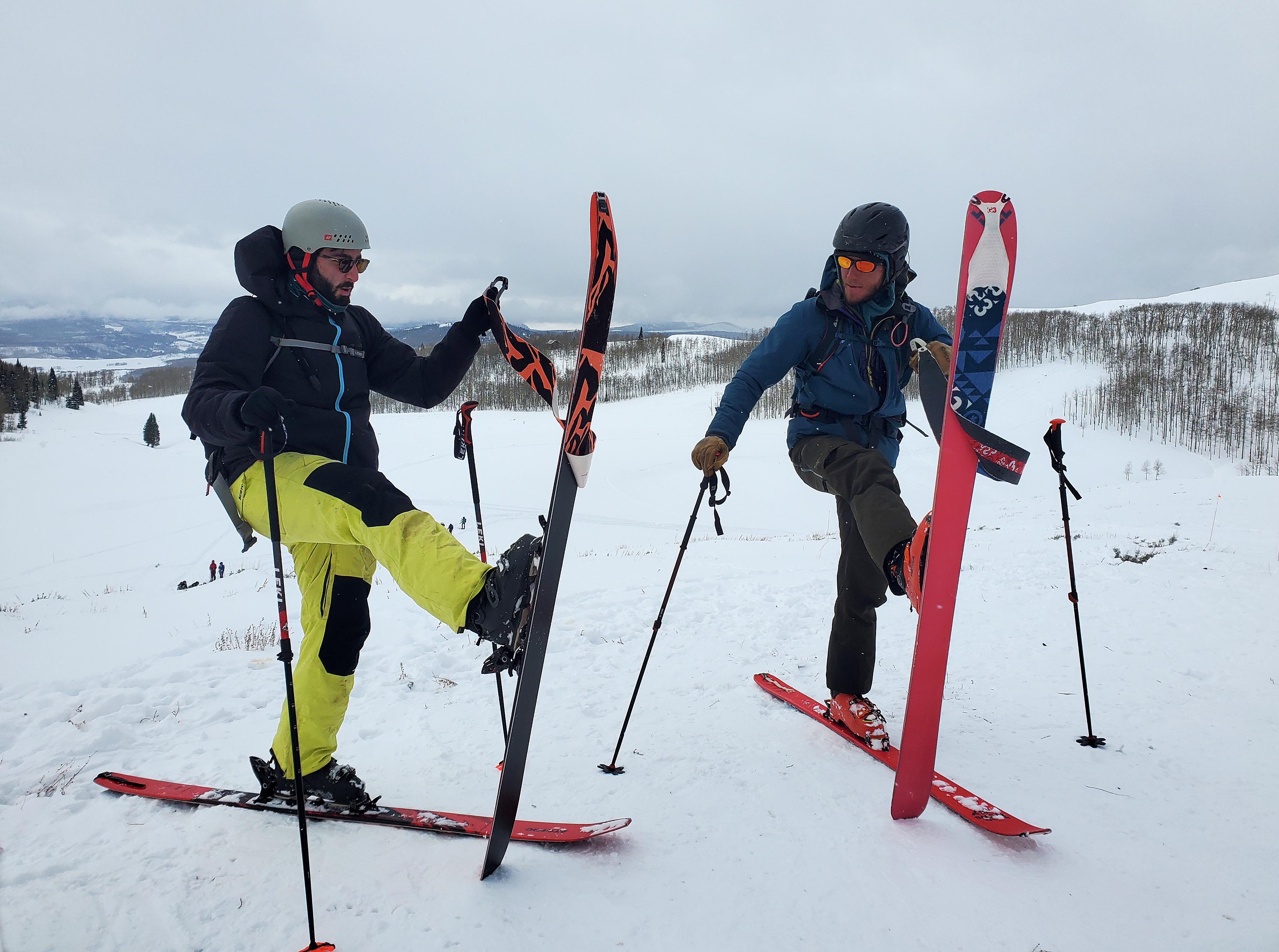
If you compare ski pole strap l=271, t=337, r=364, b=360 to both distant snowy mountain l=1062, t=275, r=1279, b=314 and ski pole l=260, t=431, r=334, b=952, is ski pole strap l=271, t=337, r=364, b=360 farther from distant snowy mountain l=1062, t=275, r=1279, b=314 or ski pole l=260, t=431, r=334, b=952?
distant snowy mountain l=1062, t=275, r=1279, b=314

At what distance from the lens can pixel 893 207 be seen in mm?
3123

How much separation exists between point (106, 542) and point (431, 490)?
59.7 feet

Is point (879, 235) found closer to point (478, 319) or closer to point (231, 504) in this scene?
point (478, 319)

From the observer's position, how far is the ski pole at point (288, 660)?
71.2 inches

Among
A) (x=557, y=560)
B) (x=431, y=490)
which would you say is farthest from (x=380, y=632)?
(x=431, y=490)

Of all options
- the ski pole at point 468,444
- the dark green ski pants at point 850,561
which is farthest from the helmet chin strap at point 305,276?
the dark green ski pants at point 850,561

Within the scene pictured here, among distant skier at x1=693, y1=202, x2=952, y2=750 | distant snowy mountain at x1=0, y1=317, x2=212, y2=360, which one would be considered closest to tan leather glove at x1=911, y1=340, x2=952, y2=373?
distant skier at x1=693, y1=202, x2=952, y2=750

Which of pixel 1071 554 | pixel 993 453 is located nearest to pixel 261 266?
pixel 993 453

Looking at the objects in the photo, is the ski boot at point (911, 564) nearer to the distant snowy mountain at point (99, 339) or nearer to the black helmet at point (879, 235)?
the black helmet at point (879, 235)

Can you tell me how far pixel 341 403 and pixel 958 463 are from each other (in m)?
2.61

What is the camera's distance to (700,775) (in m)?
2.89

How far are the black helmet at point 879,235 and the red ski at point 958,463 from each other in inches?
22.9

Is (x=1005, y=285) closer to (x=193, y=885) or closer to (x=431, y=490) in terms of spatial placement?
(x=193, y=885)

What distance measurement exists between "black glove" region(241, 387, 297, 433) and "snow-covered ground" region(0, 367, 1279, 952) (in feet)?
5.29
